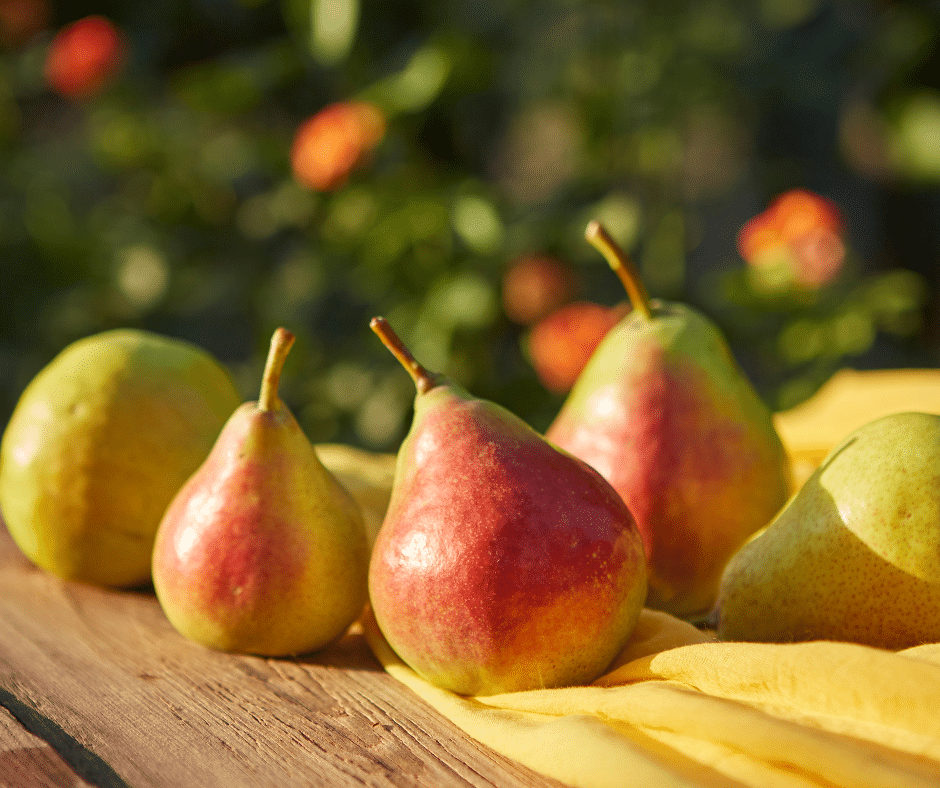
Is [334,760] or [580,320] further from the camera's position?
[580,320]

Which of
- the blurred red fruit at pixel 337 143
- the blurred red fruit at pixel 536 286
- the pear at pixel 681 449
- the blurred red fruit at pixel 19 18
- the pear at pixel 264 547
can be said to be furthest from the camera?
the blurred red fruit at pixel 19 18

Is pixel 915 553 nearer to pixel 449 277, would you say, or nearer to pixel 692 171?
pixel 449 277

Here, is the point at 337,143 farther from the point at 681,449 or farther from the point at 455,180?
the point at 681,449

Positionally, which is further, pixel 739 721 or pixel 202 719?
pixel 202 719

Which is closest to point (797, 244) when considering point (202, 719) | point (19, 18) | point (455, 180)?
point (455, 180)

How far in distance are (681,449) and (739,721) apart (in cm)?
35

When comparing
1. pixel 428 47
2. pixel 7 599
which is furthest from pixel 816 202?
pixel 7 599

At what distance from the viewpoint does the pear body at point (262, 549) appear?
28.7 inches

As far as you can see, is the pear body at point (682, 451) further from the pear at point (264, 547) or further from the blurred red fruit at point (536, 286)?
the blurred red fruit at point (536, 286)

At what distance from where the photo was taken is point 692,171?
10.4 ft

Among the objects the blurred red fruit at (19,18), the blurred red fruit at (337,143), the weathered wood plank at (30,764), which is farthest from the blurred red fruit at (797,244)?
the blurred red fruit at (19,18)

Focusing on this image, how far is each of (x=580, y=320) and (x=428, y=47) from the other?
0.92m

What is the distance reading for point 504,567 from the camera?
0.62 meters

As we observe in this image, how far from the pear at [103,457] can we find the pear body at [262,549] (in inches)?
6.0
